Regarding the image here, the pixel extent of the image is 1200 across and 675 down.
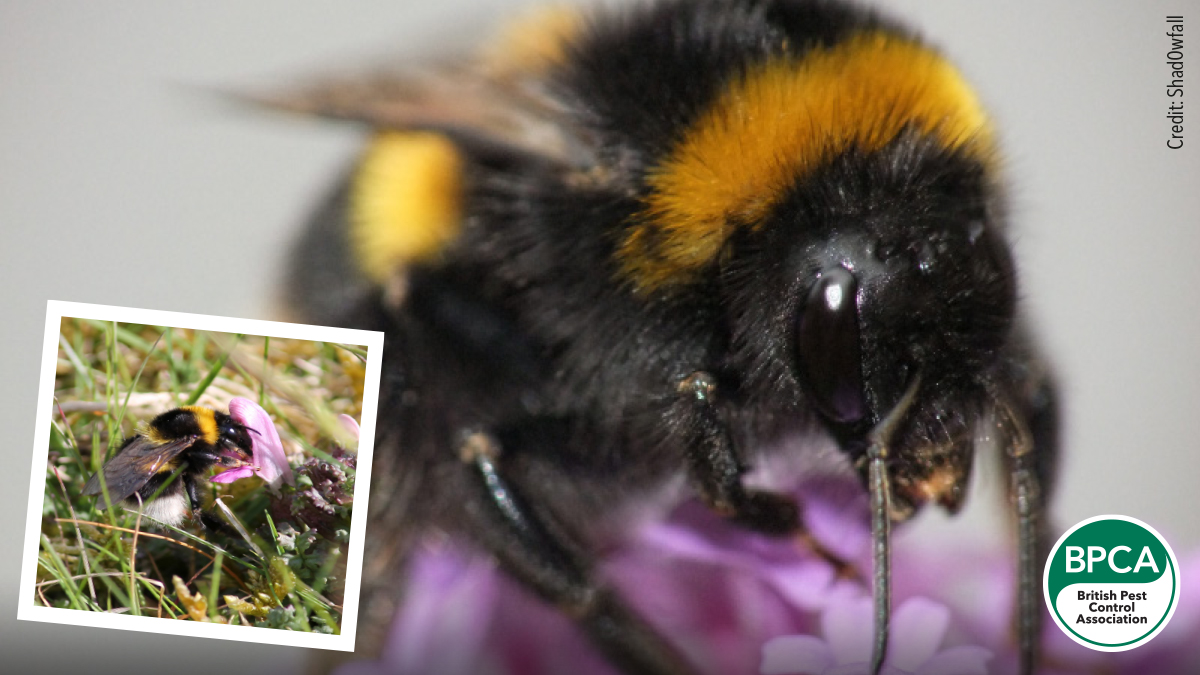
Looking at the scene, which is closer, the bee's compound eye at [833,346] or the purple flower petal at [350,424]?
the bee's compound eye at [833,346]

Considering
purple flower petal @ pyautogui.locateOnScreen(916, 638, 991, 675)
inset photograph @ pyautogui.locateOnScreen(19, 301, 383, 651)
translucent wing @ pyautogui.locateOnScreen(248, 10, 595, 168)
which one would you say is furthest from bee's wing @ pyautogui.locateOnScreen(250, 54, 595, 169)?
purple flower petal @ pyautogui.locateOnScreen(916, 638, 991, 675)

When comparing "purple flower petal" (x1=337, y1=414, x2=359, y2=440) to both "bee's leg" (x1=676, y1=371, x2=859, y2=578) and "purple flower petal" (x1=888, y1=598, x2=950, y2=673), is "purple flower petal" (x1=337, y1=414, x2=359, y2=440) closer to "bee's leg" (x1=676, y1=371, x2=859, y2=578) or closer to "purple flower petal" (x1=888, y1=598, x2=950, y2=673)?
"bee's leg" (x1=676, y1=371, x2=859, y2=578)

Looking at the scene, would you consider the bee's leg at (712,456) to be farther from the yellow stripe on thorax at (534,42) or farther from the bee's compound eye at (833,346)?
the yellow stripe on thorax at (534,42)

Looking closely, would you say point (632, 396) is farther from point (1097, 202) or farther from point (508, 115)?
point (1097, 202)

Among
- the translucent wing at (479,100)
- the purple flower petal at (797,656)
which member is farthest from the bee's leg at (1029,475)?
the translucent wing at (479,100)

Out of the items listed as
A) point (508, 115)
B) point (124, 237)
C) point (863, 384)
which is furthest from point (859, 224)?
point (124, 237)

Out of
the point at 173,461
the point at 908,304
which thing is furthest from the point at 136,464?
the point at 908,304
